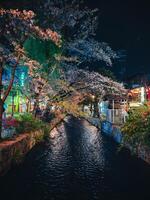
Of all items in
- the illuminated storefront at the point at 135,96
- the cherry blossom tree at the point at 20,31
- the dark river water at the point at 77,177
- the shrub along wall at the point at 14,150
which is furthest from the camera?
the illuminated storefront at the point at 135,96

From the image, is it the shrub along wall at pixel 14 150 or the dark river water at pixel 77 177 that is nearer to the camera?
the dark river water at pixel 77 177

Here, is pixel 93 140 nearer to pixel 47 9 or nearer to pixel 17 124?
pixel 17 124

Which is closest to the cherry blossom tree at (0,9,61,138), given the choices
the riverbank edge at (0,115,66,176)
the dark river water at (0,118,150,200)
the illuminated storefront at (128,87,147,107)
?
the riverbank edge at (0,115,66,176)

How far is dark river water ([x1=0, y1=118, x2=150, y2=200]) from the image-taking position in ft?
38.1

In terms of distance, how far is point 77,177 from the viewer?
1417 cm

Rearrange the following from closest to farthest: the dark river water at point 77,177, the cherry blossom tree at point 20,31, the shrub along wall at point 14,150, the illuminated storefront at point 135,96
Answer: the dark river water at point 77,177
the shrub along wall at point 14,150
the cherry blossom tree at point 20,31
the illuminated storefront at point 135,96

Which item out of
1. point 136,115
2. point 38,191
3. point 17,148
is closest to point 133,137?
point 136,115

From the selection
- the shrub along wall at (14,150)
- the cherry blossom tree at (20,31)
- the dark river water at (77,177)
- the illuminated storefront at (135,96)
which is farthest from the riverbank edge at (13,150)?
the illuminated storefront at (135,96)

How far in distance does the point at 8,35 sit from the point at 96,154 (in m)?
9.35

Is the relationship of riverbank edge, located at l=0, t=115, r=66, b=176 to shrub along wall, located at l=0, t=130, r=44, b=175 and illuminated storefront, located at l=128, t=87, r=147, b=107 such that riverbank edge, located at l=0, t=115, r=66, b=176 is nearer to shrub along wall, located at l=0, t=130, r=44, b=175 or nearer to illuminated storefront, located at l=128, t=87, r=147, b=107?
shrub along wall, located at l=0, t=130, r=44, b=175

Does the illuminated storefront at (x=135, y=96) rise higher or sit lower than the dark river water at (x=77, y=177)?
higher

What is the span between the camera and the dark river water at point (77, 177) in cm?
1162

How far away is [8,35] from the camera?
17219mm

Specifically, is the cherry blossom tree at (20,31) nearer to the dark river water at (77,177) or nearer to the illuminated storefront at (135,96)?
the dark river water at (77,177)
